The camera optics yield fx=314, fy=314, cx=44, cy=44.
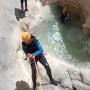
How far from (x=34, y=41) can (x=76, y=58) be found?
3.60m

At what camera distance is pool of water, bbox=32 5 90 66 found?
13211 millimetres

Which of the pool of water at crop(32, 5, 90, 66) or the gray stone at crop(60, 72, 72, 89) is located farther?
the pool of water at crop(32, 5, 90, 66)

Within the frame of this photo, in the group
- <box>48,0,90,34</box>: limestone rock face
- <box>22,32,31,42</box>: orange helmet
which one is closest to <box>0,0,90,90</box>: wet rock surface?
<box>22,32,31,42</box>: orange helmet

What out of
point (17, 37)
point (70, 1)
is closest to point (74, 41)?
point (70, 1)

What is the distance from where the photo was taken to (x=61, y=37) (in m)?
14.1

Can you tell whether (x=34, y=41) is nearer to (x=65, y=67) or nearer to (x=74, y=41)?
(x=65, y=67)

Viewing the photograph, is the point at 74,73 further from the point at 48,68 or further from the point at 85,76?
the point at 48,68

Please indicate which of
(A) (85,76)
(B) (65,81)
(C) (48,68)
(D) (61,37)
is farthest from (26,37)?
(D) (61,37)

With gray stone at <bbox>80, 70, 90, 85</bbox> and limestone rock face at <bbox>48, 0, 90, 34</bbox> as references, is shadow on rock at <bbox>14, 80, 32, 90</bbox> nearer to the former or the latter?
gray stone at <bbox>80, 70, 90, 85</bbox>

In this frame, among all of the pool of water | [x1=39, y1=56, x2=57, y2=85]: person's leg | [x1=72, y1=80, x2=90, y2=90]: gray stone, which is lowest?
[x1=72, y1=80, x2=90, y2=90]: gray stone

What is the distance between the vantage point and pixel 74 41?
14.0 meters

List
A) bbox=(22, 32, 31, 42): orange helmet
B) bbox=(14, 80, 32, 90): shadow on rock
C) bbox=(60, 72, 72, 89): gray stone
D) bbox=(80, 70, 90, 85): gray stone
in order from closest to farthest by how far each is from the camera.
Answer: bbox=(22, 32, 31, 42): orange helmet, bbox=(14, 80, 32, 90): shadow on rock, bbox=(60, 72, 72, 89): gray stone, bbox=(80, 70, 90, 85): gray stone

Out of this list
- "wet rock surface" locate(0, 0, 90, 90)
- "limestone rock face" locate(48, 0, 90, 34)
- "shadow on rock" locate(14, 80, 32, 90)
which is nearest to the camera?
"shadow on rock" locate(14, 80, 32, 90)

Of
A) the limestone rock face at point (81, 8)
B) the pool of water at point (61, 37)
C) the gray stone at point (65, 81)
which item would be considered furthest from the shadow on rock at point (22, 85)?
the limestone rock face at point (81, 8)
